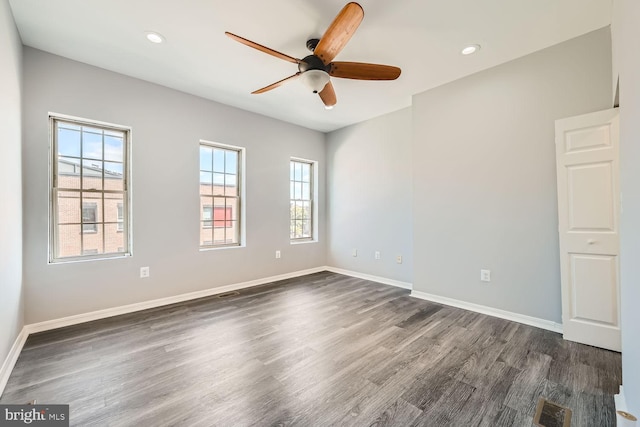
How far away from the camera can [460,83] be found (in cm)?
329

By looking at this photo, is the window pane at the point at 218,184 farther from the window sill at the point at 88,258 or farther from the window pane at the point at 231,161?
the window sill at the point at 88,258

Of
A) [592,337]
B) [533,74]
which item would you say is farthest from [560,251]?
[533,74]

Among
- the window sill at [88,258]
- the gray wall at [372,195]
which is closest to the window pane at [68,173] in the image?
the window sill at [88,258]

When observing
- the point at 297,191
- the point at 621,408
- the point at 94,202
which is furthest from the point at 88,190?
the point at 621,408

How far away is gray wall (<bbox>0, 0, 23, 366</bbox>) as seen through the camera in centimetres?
188

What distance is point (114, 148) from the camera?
319cm

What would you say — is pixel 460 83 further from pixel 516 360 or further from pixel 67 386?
pixel 67 386

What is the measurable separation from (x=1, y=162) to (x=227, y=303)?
2450 millimetres

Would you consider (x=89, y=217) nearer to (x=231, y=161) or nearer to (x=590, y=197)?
(x=231, y=161)

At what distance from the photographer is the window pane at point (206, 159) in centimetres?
392

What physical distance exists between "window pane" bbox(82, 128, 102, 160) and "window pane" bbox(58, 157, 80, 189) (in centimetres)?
14

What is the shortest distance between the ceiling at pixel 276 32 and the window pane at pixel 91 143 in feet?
2.42

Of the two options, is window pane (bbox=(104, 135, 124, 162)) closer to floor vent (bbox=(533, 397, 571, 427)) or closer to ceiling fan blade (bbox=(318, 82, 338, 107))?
ceiling fan blade (bbox=(318, 82, 338, 107))

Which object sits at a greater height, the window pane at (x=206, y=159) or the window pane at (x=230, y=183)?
the window pane at (x=206, y=159)
